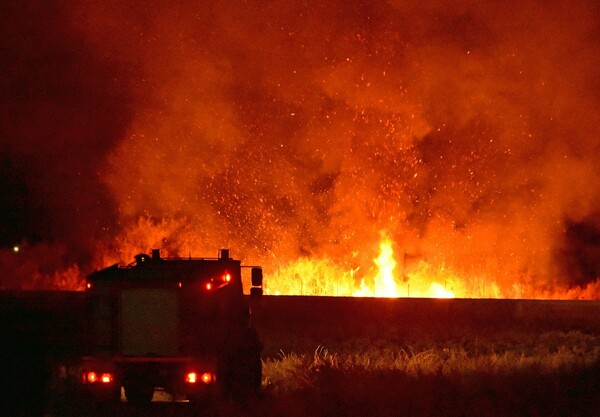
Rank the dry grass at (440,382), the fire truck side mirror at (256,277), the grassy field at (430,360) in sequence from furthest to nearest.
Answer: the fire truck side mirror at (256,277) < the grassy field at (430,360) < the dry grass at (440,382)

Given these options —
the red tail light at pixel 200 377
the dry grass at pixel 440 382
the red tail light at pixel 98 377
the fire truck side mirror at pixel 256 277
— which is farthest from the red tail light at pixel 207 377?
the fire truck side mirror at pixel 256 277

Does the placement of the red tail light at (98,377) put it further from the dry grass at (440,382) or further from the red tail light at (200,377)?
the dry grass at (440,382)

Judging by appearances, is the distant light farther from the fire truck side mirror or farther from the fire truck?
the fire truck side mirror

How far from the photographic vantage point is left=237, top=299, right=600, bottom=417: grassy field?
12555 mm

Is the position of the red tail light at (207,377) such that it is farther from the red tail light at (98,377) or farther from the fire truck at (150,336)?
the red tail light at (98,377)

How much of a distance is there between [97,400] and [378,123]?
→ 68.5 feet

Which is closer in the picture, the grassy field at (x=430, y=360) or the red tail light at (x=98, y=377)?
the grassy field at (x=430, y=360)

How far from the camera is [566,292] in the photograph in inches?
1211

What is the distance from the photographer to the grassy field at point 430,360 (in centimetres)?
1255

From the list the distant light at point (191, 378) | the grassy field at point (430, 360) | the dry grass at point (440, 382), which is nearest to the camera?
the dry grass at point (440, 382)

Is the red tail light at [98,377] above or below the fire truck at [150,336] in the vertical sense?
below

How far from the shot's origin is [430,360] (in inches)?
681

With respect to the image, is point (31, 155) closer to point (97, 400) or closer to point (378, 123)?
point (378, 123)

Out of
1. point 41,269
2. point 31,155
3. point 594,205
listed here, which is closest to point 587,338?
point 594,205
